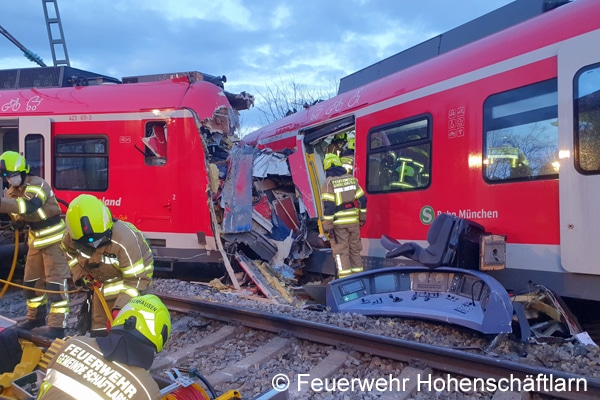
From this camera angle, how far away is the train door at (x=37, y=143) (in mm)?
7746

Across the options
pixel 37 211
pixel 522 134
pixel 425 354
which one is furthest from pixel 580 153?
pixel 37 211

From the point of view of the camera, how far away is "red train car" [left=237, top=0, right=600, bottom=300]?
14.2 ft

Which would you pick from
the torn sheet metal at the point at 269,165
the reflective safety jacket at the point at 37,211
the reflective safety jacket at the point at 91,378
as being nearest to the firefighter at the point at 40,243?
the reflective safety jacket at the point at 37,211

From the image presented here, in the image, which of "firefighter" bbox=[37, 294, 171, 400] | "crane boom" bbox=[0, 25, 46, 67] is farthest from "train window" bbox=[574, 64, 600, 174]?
"crane boom" bbox=[0, 25, 46, 67]

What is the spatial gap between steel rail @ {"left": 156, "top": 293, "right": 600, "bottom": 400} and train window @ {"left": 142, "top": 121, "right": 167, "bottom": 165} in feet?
10.2

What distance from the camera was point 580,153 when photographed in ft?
14.2

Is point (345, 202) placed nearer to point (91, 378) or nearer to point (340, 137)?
point (340, 137)

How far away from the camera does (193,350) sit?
4.50 m

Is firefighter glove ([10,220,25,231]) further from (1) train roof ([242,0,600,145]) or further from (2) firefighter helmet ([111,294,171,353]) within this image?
(1) train roof ([242,0,600,145])

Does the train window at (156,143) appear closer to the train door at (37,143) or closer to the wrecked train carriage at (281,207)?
the wrecked train carriage at (281,207)

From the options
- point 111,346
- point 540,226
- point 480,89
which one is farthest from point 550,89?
point 111,346

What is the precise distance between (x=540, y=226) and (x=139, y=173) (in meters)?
5.44

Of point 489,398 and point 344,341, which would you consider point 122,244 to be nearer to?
point 344,341

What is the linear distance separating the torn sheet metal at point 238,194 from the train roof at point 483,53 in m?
1.32
